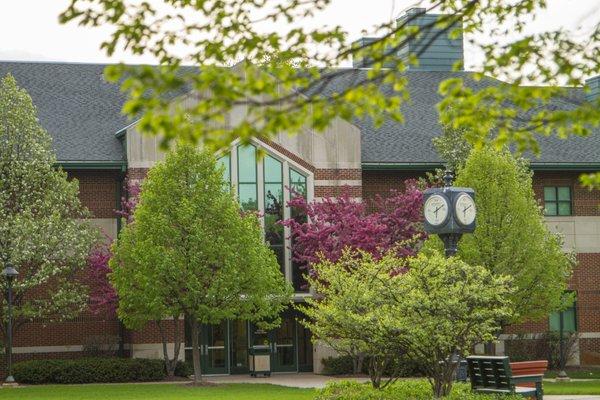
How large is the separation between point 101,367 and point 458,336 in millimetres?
17801


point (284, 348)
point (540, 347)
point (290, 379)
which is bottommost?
point (290, 379)

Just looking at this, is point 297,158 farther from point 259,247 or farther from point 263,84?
point 263,84

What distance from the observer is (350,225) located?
36906mm

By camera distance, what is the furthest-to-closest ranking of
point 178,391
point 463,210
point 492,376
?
point 178,391
point 463,210
point 492,376

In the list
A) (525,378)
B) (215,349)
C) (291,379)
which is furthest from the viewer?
(215,349)

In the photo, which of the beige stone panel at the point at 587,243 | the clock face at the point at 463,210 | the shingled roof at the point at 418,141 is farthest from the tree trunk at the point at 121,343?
the clock face at the point at 463,210

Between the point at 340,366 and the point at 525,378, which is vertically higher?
the point at 525,378

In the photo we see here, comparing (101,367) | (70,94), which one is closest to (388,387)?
(101,367)

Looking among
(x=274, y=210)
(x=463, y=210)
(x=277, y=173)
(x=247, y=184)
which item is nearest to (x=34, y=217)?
(x=247, y=184)

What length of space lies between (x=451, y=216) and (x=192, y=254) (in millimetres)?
9106

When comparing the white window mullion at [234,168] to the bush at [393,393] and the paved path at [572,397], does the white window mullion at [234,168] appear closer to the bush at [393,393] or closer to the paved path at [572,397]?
the paved path at [572,397]

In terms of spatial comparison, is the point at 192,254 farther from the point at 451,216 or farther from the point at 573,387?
the point at 573,387

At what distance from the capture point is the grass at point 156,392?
27634mm

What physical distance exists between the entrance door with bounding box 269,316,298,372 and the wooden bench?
1846 cm
